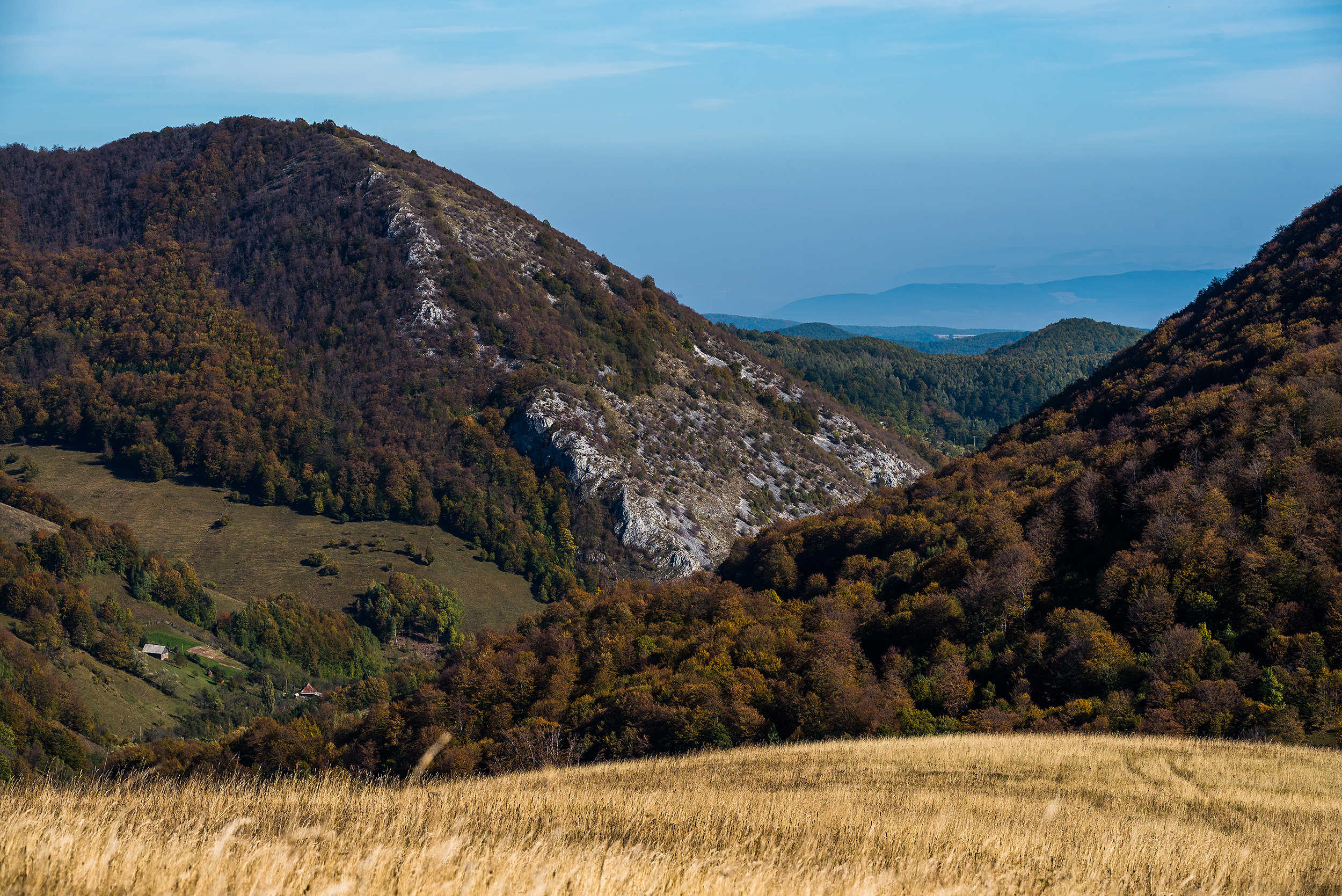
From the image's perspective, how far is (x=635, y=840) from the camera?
10.1 meters

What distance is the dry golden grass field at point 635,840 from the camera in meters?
7.27

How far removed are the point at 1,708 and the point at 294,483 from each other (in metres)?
82.6

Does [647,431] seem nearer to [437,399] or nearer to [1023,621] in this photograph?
[437,399]

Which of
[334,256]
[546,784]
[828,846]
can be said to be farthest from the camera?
[334,256]

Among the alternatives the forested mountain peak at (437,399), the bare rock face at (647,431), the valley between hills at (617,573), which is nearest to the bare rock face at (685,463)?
the bare rock face at (647,431)

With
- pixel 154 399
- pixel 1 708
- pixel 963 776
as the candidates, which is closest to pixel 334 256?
pixel 154 399

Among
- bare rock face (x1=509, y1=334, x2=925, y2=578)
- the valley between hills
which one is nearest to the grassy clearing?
the valley between hills

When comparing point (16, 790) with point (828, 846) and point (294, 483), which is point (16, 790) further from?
point (294, 483)

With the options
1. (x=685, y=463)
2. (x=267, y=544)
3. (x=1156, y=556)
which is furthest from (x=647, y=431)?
(x=1156, y=556)

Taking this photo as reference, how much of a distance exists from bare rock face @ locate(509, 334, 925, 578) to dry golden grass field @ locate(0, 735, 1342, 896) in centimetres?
12474

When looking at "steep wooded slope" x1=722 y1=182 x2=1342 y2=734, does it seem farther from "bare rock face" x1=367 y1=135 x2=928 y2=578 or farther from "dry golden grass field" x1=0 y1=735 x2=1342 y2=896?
"bare rock face" x1=367 y1=135 x2=928 y2=578

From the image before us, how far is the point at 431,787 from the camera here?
14742 millimetres

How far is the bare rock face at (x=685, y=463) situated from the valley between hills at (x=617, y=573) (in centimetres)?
84

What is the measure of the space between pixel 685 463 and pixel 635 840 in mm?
153481
